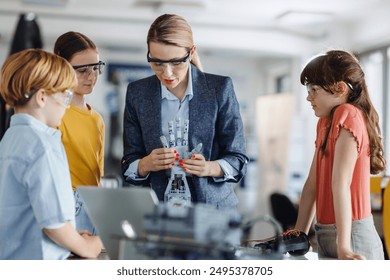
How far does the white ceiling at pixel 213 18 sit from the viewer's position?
8.50ft

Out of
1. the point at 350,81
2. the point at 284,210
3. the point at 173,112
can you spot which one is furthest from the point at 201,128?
the point at 284,210

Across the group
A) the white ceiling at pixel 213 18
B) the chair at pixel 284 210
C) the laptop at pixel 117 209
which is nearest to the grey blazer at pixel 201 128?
the laptop at pixel 117 209

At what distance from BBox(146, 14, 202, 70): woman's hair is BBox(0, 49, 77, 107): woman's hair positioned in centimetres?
24

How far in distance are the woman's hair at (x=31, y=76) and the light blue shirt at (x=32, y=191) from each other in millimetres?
48

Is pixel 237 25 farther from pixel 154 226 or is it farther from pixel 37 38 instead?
Answer: pixel 154 226

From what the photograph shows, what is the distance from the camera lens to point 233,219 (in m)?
0.98

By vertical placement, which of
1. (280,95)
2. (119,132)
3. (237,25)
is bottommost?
(119,132)

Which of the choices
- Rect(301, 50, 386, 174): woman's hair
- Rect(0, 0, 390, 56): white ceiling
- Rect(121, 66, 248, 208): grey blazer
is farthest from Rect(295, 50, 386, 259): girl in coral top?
Rect(0, 0, 390, 56): white ceiling

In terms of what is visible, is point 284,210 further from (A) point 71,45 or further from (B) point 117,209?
(B) point 117,209

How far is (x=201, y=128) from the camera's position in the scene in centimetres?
131

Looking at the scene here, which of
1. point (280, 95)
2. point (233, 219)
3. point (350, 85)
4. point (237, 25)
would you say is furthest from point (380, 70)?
point (233, 219)

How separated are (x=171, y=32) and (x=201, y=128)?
0.74 feet

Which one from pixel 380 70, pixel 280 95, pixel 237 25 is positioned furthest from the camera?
pixel 280 95

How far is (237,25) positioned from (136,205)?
2.13 meters
